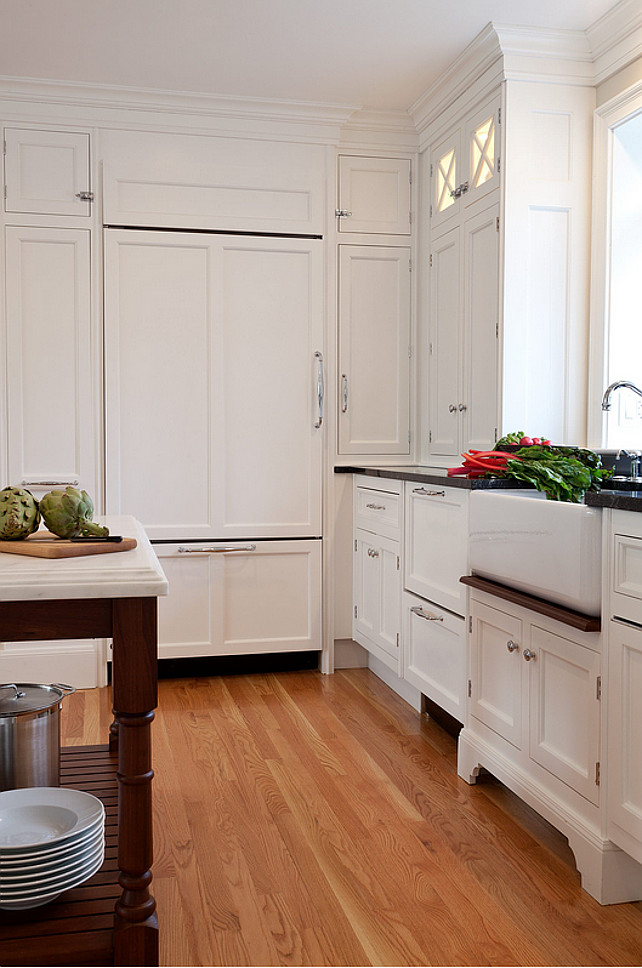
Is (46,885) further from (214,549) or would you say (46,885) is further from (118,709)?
(214,549)

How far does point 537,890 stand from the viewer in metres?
2.00

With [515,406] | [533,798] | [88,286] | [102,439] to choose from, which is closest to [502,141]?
[515,406]

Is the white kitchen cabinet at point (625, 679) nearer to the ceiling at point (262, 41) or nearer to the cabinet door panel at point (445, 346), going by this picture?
the cabinet door panel at point (445, 346)

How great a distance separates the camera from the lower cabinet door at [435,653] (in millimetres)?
2762

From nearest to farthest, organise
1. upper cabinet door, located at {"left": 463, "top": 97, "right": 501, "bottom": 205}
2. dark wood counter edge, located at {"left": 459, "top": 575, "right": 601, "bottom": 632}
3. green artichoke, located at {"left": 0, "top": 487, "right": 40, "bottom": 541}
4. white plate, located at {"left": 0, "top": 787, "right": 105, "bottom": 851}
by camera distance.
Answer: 1. white plate, located at {"left": 0, "top": 787, "right": 105, "bottom": 851}
2. green artichoke, located at {"left": 0, "top": 487, "right": 40, "bottom": 541}
3. dark wood counter edge, located at {"left": 459, "top": 575, "right": 601, "bottom": 632}
4. upper cabinet door, located at {"left": 463, "top": 97, "right": 501, "bottom": 205}

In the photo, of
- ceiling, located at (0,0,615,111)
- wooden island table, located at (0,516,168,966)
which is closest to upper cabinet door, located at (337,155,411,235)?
ceiling, located at (0,0,615,111)

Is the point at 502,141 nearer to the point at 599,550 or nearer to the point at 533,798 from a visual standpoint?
the point at 599,550

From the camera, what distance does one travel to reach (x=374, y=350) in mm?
4078

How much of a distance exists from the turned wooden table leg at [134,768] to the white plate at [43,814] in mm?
158

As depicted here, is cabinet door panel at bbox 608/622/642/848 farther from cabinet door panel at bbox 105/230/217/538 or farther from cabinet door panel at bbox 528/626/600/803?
cabinet door panel at bbox 105/230/217/538

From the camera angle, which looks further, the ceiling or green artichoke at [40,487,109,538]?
the ceiling

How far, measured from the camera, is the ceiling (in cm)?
292

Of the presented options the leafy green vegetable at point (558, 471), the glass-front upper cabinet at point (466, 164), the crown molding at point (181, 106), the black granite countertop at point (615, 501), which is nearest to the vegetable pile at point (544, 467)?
the leafy green vegetable at point (558, 471)

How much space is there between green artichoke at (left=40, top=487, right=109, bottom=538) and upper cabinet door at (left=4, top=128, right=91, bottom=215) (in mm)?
2302
